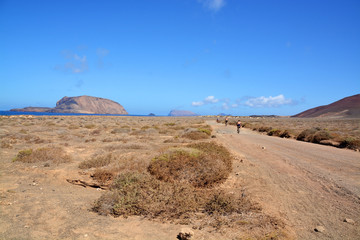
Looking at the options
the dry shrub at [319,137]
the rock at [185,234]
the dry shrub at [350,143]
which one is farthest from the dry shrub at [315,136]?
the rock at [185,234]

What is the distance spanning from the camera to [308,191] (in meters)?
6.60

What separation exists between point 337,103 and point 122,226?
16314 cm

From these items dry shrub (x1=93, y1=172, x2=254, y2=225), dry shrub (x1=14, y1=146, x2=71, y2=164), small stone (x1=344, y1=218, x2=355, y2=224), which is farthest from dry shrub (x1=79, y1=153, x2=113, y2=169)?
small stone (x1=344, y1=218, x2=355, y2=224)

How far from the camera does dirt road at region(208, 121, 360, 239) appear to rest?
4613 mm

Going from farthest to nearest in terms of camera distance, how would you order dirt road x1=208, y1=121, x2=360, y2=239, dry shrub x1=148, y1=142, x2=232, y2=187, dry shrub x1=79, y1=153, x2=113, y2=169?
dry shrub x1=79, y1=153, x2=113, y2=169 < dry shrub x1=148, y1=142, x2=232, y2=187 < dirt road x1=208, y1=121, x2=360, y2=239

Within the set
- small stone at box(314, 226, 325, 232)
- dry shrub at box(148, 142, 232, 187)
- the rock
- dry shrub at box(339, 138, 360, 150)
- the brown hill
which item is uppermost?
the brown hill

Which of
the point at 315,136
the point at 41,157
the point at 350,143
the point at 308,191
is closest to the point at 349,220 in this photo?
the point at 308,191

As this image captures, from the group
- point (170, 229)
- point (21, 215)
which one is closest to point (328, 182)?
Answer: point (170, 229)

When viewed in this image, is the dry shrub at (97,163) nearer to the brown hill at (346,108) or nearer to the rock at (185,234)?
the rock at (185,234)

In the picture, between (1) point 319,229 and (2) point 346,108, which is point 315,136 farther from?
(2) point 346,108

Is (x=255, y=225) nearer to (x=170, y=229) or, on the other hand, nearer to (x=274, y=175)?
(x=170, y=229)

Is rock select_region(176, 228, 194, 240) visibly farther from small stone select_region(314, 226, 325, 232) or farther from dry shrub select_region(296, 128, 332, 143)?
dry shrub select_region(296, 128, 332, 143)

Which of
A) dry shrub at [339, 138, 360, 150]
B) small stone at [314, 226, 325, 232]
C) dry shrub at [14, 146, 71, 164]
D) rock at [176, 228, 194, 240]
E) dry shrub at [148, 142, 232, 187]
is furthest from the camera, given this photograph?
dry shrub at [339, 138, 360, 150]

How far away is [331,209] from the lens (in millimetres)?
5375
